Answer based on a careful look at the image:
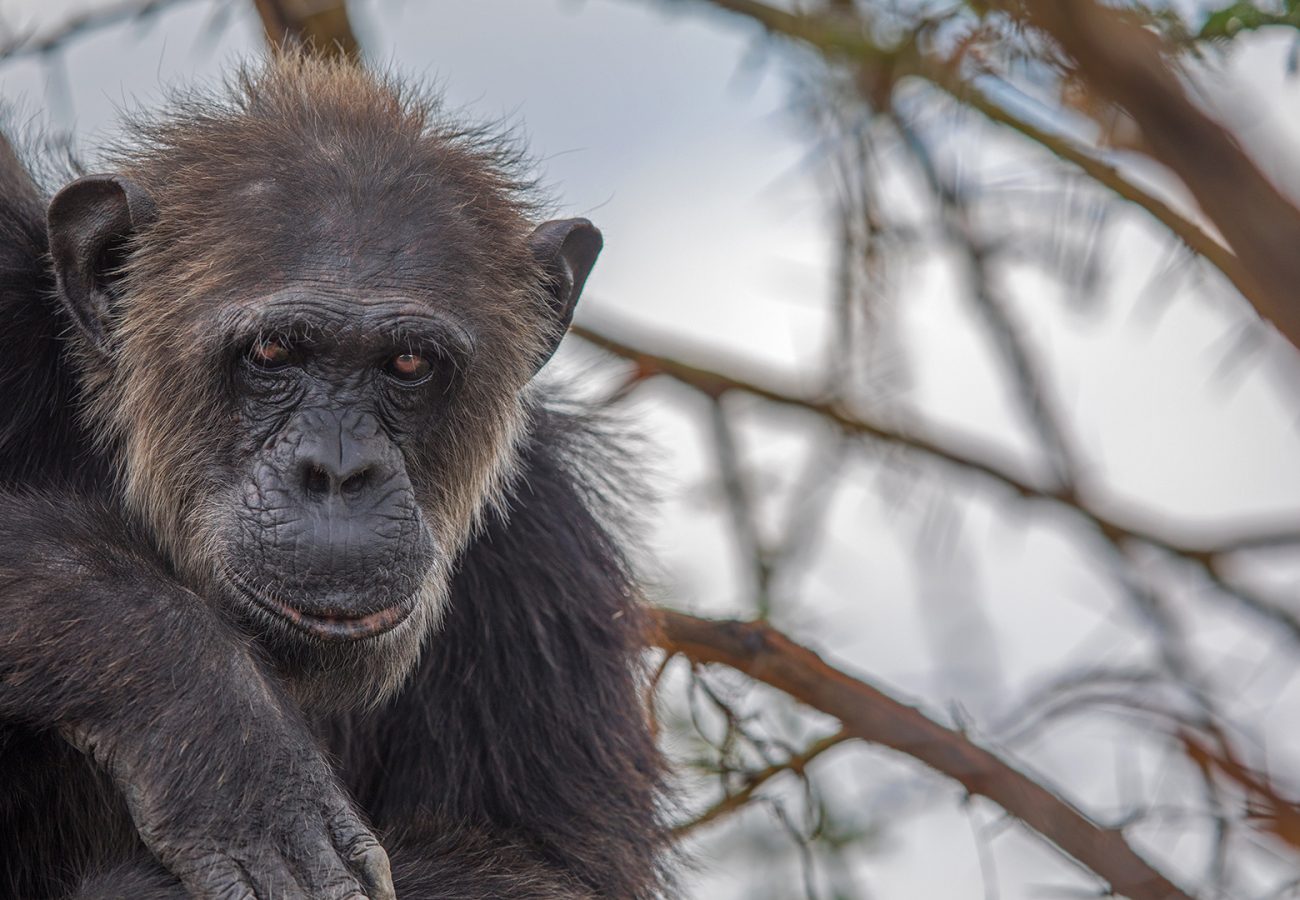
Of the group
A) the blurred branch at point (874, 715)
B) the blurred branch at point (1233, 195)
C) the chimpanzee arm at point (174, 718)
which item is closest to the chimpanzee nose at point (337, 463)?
the chimpanzee arm at point (174, 718)

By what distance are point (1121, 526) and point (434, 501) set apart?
2298mm

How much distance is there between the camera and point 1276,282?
3.85 ft

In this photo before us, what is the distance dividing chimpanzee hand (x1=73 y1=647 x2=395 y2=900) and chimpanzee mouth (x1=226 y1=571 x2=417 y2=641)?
328 mm

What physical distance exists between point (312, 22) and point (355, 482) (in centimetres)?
353

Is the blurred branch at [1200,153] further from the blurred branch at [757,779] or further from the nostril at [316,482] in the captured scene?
the blurred branch at [757,779]

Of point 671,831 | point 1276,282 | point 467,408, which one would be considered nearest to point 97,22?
point 467,408

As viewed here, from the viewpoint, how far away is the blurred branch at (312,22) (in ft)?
23.0

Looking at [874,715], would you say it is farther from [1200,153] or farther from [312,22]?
[312,22]

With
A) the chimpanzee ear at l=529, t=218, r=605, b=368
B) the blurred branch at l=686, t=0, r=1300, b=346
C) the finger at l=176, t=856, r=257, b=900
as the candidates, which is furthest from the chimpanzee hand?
→ the blurred branch at l=686, t=0, r=1300, b=346

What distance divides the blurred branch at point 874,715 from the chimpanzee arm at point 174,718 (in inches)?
68.7

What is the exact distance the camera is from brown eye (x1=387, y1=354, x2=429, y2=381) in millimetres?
4773

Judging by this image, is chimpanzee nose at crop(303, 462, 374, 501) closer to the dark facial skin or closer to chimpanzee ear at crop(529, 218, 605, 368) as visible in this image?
the dark facial skin

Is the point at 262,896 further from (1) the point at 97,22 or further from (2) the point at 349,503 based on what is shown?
(1) the point at 97,22

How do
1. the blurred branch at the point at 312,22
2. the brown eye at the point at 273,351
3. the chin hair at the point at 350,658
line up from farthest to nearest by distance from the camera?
1. the blurred branch at the point at 312,22
2. the brown eye at the point at 273,351
3. the chin hair at the point at 350,658
